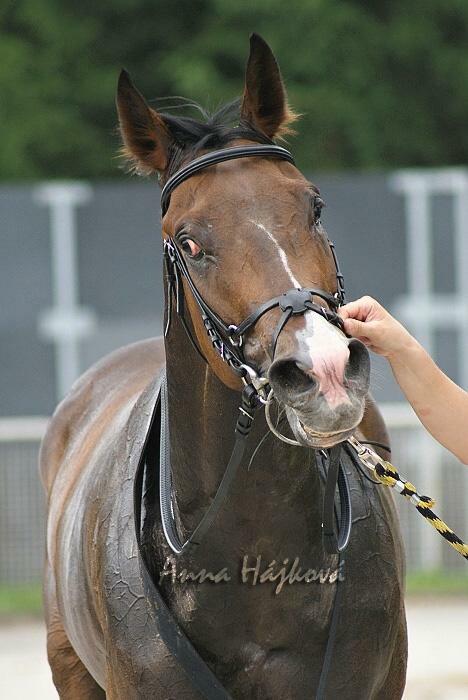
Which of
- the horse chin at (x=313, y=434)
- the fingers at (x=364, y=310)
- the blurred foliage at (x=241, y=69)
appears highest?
the blurred foliage at (x=241, y=69)

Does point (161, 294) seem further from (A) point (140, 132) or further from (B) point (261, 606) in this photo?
(B) point (261, 606)

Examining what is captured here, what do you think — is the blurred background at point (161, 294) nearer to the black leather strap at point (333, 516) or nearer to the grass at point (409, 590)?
the grass at point (409, 590)

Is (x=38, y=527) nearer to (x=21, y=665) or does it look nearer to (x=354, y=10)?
(x=21, y=665)

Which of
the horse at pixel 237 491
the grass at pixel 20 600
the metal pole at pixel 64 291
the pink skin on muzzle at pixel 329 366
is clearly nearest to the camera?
the pink skin on muzzle at pixel 329 366

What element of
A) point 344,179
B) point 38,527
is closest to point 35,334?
point 38,527

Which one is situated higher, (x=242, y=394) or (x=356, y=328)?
(x=356, y=328)

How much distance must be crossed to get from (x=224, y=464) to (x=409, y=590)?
5565 millimetres

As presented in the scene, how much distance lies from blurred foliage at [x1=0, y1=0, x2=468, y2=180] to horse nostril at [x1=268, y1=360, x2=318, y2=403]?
479 inches

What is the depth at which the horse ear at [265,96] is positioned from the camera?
3.15m

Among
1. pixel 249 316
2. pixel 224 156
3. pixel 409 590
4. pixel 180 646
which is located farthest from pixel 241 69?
pixel 249 316

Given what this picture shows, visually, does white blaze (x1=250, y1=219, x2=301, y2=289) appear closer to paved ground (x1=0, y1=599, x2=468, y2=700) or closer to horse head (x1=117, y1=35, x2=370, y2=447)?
horse head (x1=117, y1=35, x2=370, y2=447)

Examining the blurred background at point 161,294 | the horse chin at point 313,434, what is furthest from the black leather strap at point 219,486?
the blurred background at point 161,294

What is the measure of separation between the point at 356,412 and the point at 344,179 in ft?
24.4

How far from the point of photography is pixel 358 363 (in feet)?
8.23
